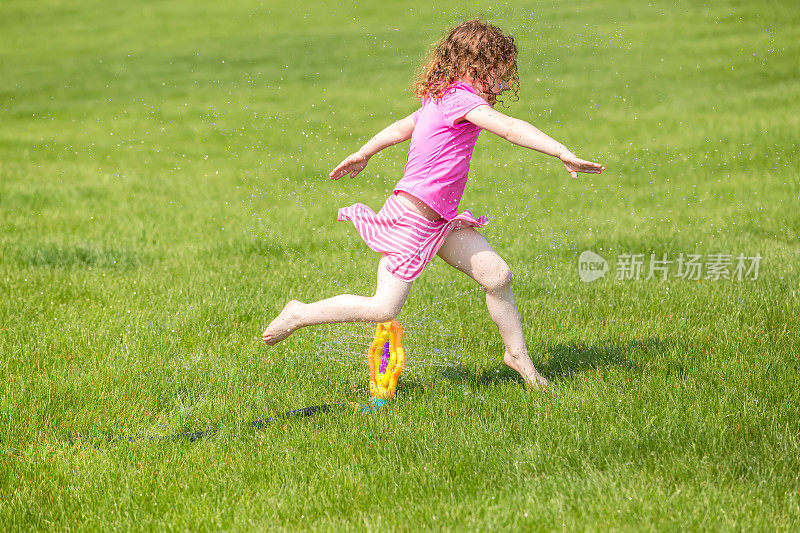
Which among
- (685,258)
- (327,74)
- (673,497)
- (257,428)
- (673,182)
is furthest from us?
(327,74)

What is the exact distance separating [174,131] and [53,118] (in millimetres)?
3099

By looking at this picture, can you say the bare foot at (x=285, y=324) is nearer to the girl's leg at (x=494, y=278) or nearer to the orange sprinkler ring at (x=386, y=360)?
the orange sprinkler ring at (x=386, y=360)

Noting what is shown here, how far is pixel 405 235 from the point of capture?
13.5 feet

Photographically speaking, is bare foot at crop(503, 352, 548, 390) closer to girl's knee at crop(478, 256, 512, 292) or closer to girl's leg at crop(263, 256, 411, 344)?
girl's knee at crop(478, 256, 512, 292)

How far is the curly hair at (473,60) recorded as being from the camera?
162 inches

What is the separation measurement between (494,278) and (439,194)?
499 millimetres

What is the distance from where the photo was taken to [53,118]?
16.0m

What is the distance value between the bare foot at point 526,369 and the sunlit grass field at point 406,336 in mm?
120

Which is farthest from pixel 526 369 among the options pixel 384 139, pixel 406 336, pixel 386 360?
pixel 384 139

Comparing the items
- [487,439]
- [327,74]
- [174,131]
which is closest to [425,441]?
[487,439]

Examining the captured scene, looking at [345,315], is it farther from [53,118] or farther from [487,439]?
[53,118]

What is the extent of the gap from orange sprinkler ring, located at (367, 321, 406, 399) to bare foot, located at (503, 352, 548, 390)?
0.59 metres

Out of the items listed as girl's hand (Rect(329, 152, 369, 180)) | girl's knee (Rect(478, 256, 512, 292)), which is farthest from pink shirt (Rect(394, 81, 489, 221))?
girl's hand (Rect(329, 152, 369, 180))

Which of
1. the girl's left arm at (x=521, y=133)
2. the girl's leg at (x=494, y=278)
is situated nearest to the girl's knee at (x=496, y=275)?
the girl's leg at (x=494, y=278)
